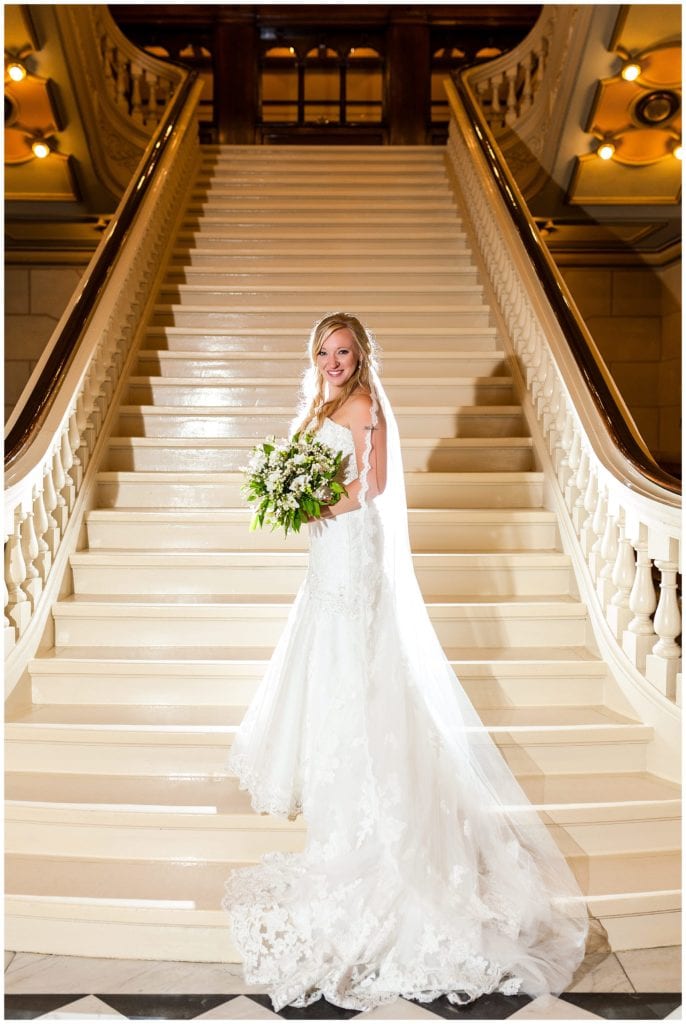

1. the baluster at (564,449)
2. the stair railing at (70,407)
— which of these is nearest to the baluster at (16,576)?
the stair railing at (70,407)

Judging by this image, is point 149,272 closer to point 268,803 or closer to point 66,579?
point 66,579

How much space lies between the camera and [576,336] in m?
4.30

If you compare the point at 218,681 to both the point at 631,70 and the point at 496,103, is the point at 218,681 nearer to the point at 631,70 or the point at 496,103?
the point at 631,70

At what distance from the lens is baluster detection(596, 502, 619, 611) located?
3.59 m

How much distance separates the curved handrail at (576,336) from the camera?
344 centimetres

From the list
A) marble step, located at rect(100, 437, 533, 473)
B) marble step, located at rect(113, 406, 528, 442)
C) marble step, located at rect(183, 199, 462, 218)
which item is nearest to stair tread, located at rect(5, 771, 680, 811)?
marble step, located at rect(100, 437, 533, 473)

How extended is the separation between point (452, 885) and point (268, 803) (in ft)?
2.23

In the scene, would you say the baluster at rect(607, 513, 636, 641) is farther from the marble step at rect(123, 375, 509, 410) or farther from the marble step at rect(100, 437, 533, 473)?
the marble step at rect(123, 375, 509, 410)

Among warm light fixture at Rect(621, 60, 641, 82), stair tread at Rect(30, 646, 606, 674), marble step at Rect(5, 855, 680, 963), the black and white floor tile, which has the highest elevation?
warm light fixture at Rect(621, 60, 641, 82)

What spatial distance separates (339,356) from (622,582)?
159 cm

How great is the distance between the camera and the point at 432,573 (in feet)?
13.5

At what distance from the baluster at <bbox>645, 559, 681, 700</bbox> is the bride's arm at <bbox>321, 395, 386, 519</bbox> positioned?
118cm

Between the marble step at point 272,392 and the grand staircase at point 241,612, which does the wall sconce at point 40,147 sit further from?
the marble step at point 272,392

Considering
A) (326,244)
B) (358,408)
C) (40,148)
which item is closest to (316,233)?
(326,244)
